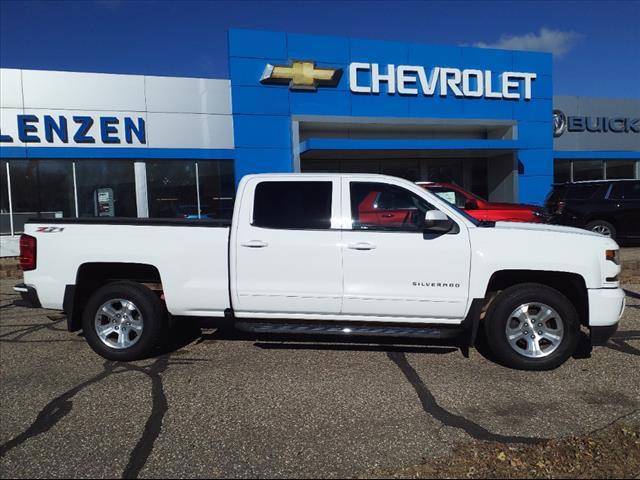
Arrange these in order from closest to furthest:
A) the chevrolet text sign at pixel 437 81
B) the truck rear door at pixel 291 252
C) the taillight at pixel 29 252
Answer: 1. the truck rear door at pixel 291 252
2. the taillight at pixel 29 252
3. the chevrolet text sign at pixel 437 81

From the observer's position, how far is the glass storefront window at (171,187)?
1664 centimetres

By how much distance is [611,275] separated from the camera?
4.72 m

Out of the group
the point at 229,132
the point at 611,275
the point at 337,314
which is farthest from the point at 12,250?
the point at 611,275

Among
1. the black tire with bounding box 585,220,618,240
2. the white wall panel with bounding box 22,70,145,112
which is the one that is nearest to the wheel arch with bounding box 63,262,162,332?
the black tire with bounding box 585,220,618,240

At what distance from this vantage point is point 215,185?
56.3 feet

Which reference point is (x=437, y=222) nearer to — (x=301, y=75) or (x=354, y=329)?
(x=354, y=329)

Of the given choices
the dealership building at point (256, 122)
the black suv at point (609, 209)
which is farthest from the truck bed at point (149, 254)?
the black suv at point (609, 209)

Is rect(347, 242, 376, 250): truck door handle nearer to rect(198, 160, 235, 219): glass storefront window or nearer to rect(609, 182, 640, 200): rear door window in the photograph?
rect(609, 182, 640, 200): rear door window

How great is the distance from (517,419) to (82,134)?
601 inches

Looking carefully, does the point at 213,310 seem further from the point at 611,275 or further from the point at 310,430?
the point at 611,275

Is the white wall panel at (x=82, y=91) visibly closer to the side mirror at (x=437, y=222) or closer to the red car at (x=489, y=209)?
the red car at (x=489, y=209)

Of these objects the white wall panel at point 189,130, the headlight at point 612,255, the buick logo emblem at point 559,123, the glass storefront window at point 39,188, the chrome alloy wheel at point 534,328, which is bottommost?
the chrome alloy wheel at point 534,328

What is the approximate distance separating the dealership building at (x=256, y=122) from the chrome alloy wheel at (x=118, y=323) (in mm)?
8751

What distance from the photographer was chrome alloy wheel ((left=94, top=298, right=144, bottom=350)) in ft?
17.2
